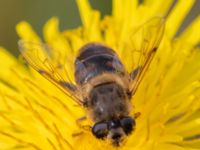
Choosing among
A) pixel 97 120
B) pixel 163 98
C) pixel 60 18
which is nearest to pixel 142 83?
pixel 163 98

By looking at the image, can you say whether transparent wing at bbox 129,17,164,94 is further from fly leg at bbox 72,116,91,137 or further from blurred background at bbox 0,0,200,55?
blurred background at bbox 0,0,200,55

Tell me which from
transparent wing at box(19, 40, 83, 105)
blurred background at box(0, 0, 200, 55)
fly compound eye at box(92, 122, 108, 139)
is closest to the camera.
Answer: fly compound eye at box(92, 122, 108, 139)

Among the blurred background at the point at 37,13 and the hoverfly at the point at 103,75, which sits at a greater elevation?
the blurred background at the point at 37,13

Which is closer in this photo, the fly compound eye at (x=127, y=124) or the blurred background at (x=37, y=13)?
the fly compound eye at (x=127, y=124)

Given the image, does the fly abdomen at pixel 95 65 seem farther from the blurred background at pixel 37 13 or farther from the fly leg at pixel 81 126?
the blurred background at pixel 37 13

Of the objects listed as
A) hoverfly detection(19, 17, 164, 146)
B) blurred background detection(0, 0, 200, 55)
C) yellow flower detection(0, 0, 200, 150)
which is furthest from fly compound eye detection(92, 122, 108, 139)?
blurred background detection(0, 0, 200, 55)

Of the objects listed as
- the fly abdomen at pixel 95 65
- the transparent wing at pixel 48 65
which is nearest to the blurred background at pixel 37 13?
the transparent wing at pixel 48 65

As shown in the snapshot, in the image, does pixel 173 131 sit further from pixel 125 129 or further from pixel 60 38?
pixel 60 38
